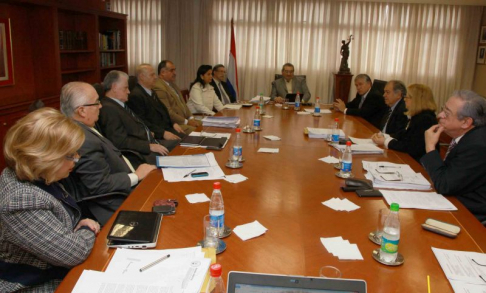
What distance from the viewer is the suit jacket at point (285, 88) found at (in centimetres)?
628

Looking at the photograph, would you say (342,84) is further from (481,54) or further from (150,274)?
(150,274)

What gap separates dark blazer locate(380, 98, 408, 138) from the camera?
11.9 feet

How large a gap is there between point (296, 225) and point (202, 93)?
153 inches

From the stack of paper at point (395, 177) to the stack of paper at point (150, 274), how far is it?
116 cm

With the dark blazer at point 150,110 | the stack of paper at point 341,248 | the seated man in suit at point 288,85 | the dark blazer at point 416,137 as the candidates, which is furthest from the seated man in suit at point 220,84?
the stack of paper at point 341,248

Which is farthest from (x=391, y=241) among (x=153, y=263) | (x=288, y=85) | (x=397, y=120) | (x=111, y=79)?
(x=288, y=85)

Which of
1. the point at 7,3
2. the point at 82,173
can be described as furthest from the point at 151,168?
the point at 7,3

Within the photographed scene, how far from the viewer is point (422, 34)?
7.25m

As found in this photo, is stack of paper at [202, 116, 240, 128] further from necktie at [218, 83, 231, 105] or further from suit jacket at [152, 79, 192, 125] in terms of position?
necktie at [218, 83, 231, 105]

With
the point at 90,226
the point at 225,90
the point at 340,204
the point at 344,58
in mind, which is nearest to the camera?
the point at 90,226

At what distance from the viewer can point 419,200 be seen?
6.30ft

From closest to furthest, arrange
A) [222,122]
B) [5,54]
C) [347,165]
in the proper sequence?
[347,165], [222,122], [5,54]

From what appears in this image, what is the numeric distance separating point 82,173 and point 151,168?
394 millimetres

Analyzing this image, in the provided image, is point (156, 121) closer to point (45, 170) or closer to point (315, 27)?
point (45, 170)
